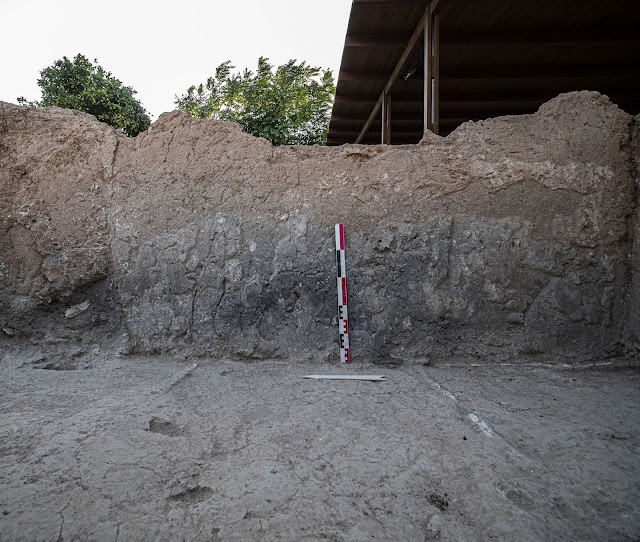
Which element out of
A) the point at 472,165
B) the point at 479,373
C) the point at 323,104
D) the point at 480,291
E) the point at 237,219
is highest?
the point at 323,104

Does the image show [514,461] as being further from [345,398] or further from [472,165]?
[472,165]

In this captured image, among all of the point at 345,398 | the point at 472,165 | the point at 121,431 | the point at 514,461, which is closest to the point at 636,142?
the point at 472,165

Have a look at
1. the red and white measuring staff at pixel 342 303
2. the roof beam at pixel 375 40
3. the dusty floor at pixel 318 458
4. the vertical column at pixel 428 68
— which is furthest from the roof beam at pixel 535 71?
the dusty floor at pixel 318 458

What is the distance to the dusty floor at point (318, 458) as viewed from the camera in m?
1.13

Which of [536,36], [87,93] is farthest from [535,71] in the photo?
[87,93]

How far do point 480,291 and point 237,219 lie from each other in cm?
168

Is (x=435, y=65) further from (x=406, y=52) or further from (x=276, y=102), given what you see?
(x=276, y=102)

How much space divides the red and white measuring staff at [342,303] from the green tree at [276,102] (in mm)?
3882

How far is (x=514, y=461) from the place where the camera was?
1.43 metres

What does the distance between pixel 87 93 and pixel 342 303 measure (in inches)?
313

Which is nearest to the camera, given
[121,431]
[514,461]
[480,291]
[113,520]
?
[113,520]

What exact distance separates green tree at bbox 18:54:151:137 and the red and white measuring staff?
725 cm

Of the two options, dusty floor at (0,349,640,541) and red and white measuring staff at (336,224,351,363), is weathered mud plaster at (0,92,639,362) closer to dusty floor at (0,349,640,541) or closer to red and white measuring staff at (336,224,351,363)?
red and white measuring staff at (336,224,351,363)

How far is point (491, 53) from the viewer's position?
13.7 ft
